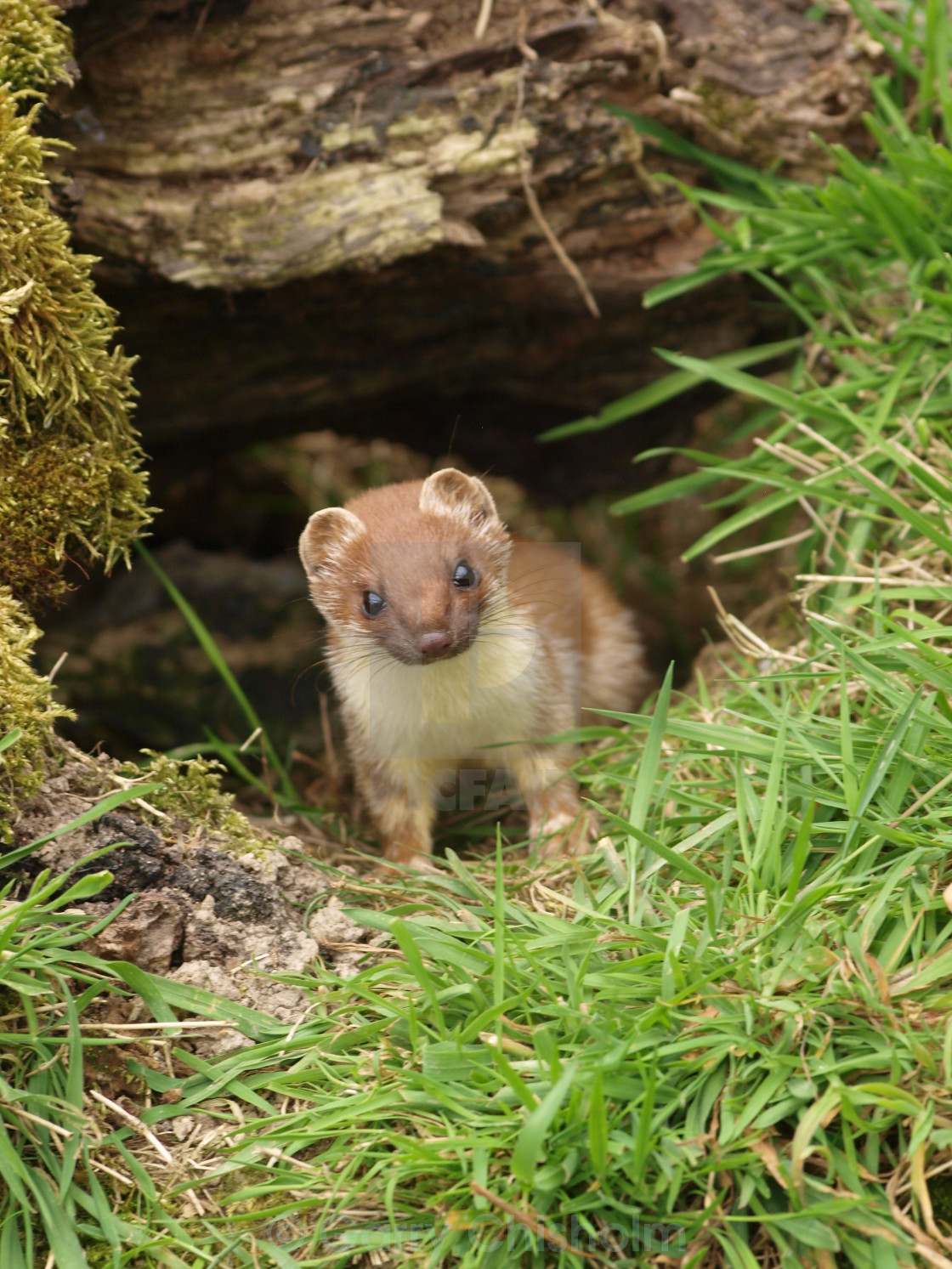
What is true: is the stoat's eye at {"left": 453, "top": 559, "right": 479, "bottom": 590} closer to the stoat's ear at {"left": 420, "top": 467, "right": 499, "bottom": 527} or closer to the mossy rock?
the stoat's ear at {"left": 420, "top": 467, "right": 499, "bottom": 527}

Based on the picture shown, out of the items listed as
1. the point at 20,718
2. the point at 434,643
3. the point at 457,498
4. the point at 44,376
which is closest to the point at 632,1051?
the point at 434,643

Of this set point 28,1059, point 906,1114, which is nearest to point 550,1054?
point 906,1114

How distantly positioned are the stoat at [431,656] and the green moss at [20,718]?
3.64 ft

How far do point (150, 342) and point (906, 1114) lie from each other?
406cm

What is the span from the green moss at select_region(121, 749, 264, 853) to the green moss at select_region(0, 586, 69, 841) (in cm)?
31

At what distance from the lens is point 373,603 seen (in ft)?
12.4

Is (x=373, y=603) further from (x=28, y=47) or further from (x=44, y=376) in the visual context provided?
(x=28, y=47)

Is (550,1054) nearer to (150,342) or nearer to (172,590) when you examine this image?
(172,590)

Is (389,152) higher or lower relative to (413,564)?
higher

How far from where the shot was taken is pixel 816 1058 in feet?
7.63

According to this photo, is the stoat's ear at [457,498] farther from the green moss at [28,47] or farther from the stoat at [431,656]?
the green moss at [28,47]

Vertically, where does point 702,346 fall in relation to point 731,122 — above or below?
below

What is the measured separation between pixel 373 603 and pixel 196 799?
890mm

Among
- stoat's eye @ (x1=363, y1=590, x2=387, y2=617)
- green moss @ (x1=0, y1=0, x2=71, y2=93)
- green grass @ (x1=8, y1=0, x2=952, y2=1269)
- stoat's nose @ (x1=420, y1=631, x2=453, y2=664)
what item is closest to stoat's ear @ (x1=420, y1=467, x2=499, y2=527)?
stoat's eye @ (x1=363, y1=590, x2=387, y2=617)
